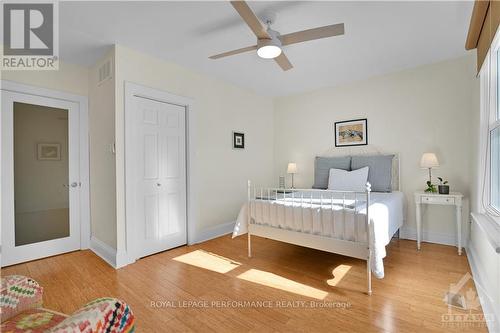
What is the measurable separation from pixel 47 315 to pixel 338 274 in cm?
232

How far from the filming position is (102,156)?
3.05 metres

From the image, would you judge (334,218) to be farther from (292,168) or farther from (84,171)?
(84,171)

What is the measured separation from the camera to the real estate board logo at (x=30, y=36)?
2.14 meters

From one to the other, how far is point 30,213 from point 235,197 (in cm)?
273

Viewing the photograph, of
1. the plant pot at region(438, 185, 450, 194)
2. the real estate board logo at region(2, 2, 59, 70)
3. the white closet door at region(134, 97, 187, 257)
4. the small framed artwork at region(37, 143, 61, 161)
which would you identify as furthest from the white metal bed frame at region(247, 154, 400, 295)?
the real estate board logo at region(2, 2, 59, 70)

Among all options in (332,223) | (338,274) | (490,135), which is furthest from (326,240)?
(490,135)

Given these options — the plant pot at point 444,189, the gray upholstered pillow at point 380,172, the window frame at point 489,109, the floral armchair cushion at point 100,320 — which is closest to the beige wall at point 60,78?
the floral armchair cushion at point 100,320

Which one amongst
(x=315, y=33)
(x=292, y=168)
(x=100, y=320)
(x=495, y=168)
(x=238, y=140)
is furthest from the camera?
(x=292, y=168)

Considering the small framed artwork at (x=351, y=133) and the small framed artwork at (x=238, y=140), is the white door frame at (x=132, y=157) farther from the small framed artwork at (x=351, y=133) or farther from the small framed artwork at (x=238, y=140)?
the small framed artwork at (x=351, y=133)

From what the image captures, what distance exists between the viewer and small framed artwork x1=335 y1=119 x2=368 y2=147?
3.95 metres

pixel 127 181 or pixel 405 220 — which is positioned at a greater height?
pixel 127 181

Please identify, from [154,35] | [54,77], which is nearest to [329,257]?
[154,35]

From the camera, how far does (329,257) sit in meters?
2.91

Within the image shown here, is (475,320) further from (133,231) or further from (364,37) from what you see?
(133,231)
